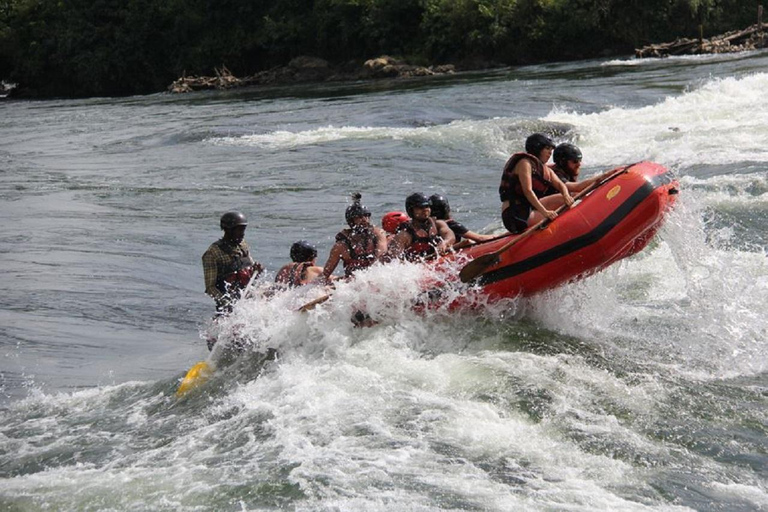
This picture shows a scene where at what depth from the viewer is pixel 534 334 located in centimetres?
867

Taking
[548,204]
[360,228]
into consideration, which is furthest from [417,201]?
[548,204]

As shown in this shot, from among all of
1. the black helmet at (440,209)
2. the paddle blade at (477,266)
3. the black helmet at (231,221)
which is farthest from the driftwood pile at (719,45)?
the black helmet at (231,221)

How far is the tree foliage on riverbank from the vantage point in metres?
42.0

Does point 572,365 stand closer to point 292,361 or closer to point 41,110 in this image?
point 292,361

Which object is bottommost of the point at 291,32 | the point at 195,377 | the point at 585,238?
the point at 195,377

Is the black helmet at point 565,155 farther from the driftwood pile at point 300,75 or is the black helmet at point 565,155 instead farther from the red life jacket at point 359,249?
the driftwood pile at point 300,75

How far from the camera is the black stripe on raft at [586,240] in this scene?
7.98m

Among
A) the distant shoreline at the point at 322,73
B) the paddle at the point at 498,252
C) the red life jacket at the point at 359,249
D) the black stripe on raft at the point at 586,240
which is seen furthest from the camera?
the distant shoreline at the point at 322,73

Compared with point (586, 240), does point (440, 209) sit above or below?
above

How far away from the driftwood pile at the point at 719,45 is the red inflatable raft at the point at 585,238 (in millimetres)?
29144

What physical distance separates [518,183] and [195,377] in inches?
128

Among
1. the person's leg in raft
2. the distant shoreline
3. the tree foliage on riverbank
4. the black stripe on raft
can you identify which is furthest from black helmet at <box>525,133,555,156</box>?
the tree foliage on riverbank

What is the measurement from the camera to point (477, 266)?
8383mm

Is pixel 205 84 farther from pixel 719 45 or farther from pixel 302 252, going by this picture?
pixel 302 252
